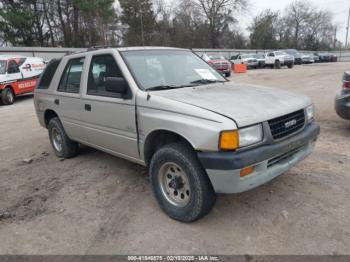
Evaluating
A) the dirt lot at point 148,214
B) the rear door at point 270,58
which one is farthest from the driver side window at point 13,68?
the rear door at point 270,58

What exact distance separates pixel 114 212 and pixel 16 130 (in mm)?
5839

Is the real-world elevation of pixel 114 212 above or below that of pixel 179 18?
below

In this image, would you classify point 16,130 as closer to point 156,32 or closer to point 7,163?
point 7,163

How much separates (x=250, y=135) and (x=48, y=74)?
13.3 feet

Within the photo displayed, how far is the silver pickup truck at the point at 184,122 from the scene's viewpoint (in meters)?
2.68

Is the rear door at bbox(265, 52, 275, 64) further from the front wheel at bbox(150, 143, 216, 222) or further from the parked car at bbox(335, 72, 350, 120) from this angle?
the front wheel at bbox(150, 143, 216, 222)

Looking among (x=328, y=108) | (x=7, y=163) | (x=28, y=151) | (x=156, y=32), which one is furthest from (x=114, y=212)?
(x=156, y=32)

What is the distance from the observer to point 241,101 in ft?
10.0

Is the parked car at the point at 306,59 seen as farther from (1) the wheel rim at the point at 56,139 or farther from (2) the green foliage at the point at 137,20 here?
(1) the wheel rim at the point at 56,139

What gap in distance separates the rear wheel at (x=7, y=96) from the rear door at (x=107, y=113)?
1068 centimetres

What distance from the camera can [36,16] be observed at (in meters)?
33.2

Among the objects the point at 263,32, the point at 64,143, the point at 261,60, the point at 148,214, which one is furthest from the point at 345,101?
the point at 263,32

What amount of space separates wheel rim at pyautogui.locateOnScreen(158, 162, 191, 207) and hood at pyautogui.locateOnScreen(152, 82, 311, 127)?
0.71m

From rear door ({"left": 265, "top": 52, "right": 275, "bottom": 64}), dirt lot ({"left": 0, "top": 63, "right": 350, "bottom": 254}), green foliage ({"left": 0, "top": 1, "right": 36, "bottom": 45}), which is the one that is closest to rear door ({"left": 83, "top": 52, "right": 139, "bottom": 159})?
dirt lot ({"left": 0, "top": 63, "right": 350, "bottom": 254})
